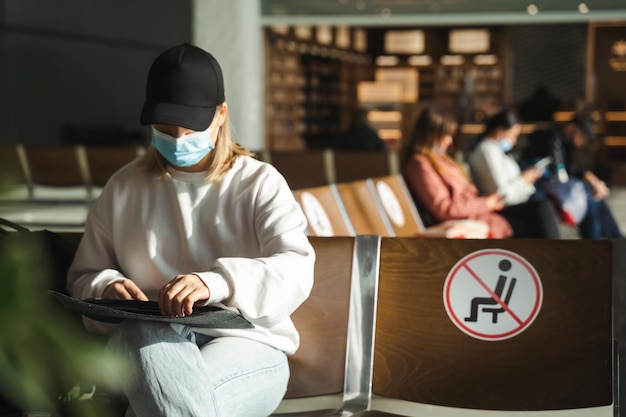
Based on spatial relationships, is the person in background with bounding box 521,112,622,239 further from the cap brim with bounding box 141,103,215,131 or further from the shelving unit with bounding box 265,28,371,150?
the shelving unit with bounding box 265,28,371,150

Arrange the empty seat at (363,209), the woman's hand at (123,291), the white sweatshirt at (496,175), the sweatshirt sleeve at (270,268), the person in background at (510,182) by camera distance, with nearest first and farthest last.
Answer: the sweatshirt sleeve at (270,268)
the woman's hand at (123,291)
the empty seat at (363,209)
the person in background at (510,182)
the white sweatshirt at (496,175)

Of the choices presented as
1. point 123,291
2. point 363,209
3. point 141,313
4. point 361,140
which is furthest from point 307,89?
point 141,313

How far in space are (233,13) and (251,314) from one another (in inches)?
323

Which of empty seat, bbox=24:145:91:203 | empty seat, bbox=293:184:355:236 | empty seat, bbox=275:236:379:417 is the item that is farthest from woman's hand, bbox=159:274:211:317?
empty seat, bbox=24:145:91:203

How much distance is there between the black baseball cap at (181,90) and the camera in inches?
74.9

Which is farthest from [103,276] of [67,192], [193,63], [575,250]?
[67,192]

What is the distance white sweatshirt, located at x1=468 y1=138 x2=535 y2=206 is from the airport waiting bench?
12.3 ft

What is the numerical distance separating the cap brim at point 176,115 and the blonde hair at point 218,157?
0.08 meters

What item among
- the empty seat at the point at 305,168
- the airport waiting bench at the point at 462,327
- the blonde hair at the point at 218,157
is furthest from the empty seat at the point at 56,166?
the airport waiting bench at the point at 462,327

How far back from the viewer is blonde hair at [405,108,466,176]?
488 centimetres

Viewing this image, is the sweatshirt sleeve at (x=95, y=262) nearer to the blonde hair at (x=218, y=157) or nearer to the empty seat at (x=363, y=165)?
the blonde hair at (x=218, y=157)

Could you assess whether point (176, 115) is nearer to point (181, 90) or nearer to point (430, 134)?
point (181, 90)

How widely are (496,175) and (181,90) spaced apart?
423cm

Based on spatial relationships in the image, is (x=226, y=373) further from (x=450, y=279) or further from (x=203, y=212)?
(x=450, y=279)
